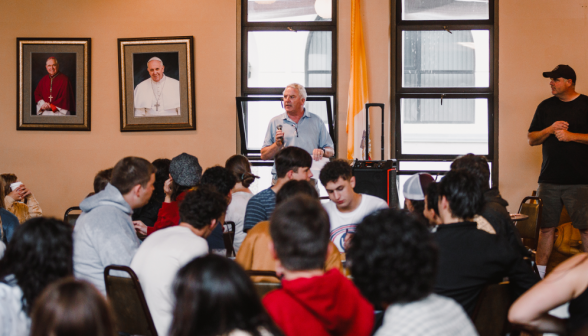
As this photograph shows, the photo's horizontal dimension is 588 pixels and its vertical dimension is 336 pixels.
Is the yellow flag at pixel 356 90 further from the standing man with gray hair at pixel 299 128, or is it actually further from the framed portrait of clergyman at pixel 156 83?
the framed portrait of clergyman at pixel 156 83

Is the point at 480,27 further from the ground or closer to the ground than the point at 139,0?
closer to the ground

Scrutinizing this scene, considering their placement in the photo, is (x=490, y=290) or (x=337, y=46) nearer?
(x=490, y=290)

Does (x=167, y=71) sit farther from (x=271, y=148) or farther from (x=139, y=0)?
(x=271, y=148)

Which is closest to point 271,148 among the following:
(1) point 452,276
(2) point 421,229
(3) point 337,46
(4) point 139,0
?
(3) point 337,46

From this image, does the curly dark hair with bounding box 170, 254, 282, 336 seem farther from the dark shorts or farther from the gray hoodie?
the dark shorts

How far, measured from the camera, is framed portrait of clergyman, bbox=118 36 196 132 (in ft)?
18.5

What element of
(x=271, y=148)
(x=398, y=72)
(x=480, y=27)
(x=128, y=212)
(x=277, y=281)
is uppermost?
(x=480, y=27)

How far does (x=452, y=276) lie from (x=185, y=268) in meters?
1.10

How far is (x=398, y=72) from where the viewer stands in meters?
5.66

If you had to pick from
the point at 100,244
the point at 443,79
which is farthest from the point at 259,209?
the point at 443,79

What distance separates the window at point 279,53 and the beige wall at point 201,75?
192 mm

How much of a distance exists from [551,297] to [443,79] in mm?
4528

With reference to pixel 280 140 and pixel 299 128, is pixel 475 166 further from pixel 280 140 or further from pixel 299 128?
pixel 299 128

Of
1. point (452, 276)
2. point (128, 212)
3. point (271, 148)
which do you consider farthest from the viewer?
point (271, 148)
